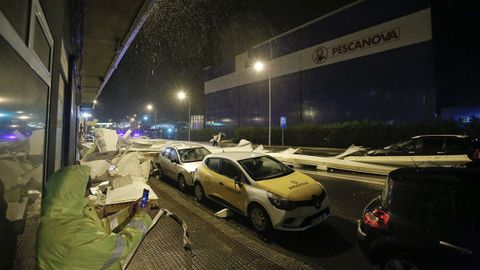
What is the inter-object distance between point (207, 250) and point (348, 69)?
24077mm

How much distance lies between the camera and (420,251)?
281cm

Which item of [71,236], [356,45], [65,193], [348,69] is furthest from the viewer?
[348,69]

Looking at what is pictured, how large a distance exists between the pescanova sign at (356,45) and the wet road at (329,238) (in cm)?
1881

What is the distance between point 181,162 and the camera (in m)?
8.86

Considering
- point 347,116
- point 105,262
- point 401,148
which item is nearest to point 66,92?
point 105,262

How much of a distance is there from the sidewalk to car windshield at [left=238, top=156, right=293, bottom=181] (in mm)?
1248

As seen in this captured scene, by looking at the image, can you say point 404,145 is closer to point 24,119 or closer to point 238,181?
point 238,181

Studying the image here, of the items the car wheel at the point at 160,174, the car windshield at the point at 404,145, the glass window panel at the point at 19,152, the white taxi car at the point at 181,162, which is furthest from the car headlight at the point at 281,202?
the car windshield at the point at 404,145

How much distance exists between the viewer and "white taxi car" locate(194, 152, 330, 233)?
4660 millimetres

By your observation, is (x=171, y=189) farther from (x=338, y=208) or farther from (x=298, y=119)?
(x=298, y=119)

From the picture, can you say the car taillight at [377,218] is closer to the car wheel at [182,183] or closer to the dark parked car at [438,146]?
the car wheel at [182,183]

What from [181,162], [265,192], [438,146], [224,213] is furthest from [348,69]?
[265,192]

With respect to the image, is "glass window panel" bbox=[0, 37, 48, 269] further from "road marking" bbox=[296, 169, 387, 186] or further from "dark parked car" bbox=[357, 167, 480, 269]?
Answer: "road marking" bbox=[296, 169, 387, 186]

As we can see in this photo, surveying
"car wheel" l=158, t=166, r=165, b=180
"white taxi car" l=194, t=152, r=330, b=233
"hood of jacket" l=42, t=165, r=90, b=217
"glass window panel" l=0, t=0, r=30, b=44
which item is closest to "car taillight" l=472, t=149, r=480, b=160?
"white taxi car" l=194, t=152, r=330, b=233
